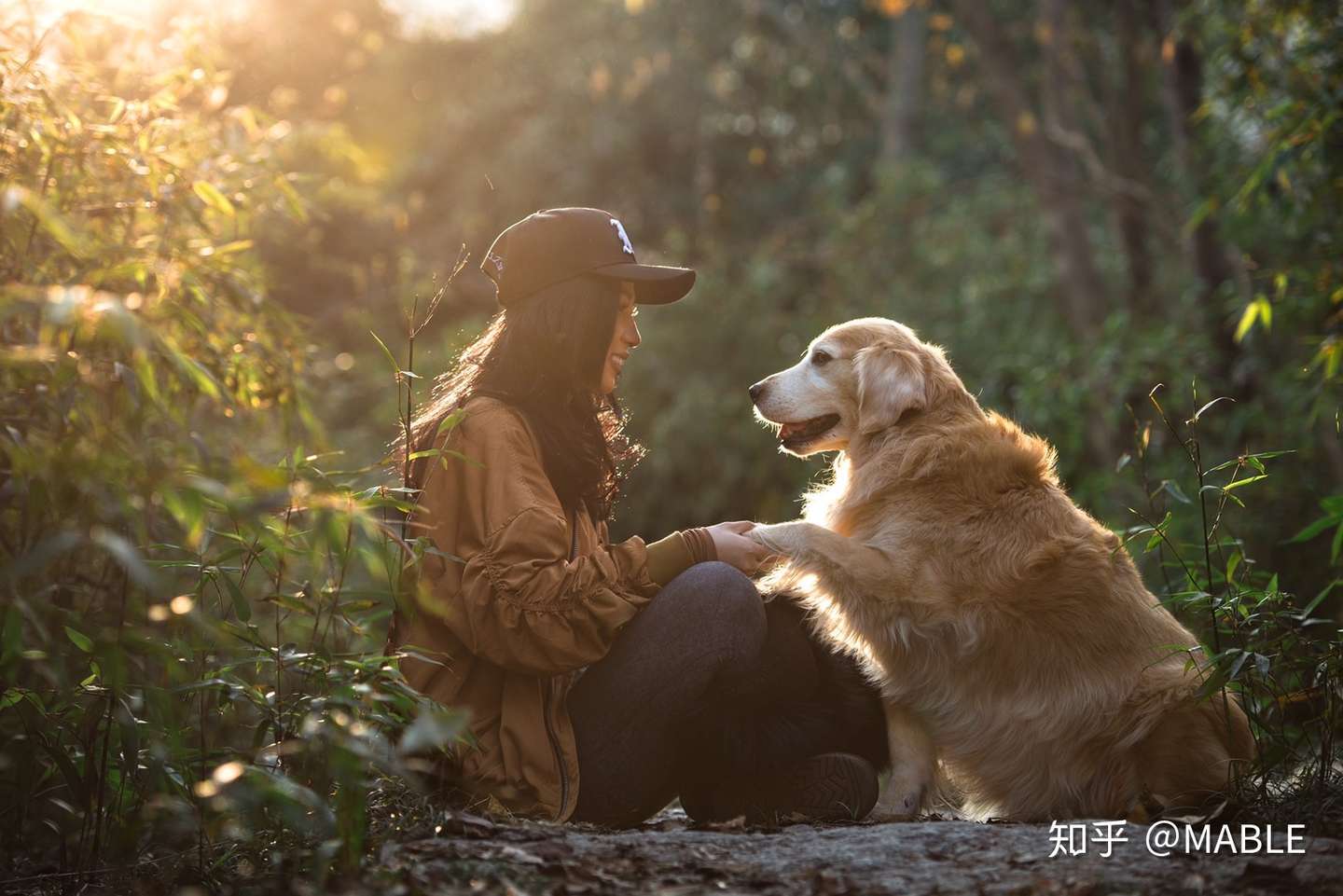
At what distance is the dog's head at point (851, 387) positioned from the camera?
358 centimetres

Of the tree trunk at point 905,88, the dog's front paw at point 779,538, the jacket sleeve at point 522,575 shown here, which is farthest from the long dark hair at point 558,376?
the tree trunk at point 905,88

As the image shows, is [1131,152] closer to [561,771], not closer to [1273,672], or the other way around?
[1273,672]

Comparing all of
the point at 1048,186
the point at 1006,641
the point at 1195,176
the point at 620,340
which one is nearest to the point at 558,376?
the point at 620,340

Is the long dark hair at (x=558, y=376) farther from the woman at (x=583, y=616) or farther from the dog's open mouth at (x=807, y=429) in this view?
the dog's open mouth at (x=807, y=429)

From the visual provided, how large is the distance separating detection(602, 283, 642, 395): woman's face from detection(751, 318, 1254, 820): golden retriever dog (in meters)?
0.62

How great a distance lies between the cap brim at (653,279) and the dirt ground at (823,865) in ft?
4.66

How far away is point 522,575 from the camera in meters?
2.76

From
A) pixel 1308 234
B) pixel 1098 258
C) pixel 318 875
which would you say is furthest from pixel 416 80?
pixel 318 875

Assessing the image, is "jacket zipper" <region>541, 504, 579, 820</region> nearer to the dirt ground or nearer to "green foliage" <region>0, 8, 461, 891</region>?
the dirt ground

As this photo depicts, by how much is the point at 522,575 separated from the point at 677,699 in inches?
20.6

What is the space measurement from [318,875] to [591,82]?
53.2ft

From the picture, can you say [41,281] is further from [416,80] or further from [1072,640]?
[416,80]

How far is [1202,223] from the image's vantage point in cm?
843

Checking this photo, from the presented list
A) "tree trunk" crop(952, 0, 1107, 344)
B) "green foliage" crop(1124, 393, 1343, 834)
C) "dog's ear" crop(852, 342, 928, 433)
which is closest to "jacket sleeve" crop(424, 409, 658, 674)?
"dog's ear" crop(852, 342, 928, 433)
